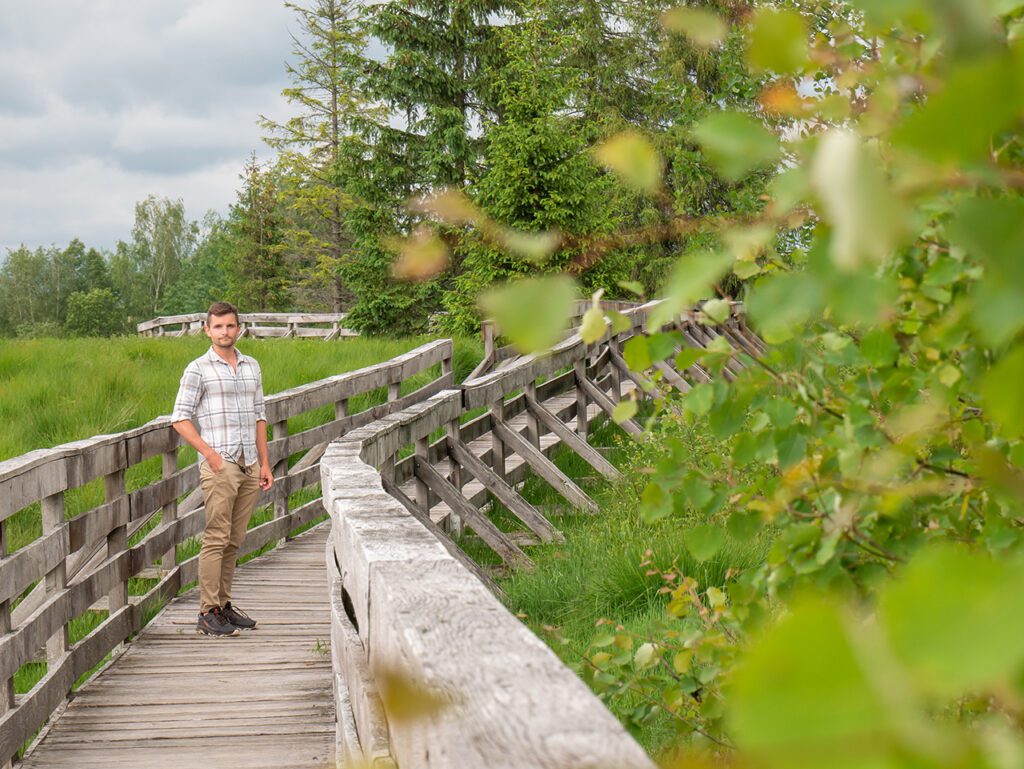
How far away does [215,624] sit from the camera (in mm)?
5605

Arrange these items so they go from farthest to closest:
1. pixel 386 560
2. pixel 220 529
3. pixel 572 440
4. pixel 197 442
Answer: pixel 572 440 → pixel 220 529 → pixel 197 442 → pixel 386 560

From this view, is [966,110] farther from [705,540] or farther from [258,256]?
[258,256]

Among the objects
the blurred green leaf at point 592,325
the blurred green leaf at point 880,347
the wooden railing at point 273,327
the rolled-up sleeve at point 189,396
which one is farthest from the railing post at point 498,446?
the wooden railing at point 273,327

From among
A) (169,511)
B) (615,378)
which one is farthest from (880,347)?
(615,378)

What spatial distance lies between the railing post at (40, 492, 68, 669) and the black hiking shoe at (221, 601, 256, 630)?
1077mm

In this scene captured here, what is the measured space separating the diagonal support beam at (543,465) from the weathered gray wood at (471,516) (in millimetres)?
872

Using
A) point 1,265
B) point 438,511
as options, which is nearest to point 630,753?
point 438,511

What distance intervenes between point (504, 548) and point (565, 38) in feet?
58.8

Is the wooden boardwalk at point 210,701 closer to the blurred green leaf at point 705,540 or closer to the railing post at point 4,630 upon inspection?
the railing post at point 4,630

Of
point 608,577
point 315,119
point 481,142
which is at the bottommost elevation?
point 608,577

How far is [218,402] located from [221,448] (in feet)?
0.85

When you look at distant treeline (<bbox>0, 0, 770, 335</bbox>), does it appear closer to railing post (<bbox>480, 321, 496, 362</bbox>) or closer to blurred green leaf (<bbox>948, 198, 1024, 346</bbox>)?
blurred green leaf (<bbox>948, 198, 1024, 346</bbox>)

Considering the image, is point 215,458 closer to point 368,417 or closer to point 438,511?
point 438,511

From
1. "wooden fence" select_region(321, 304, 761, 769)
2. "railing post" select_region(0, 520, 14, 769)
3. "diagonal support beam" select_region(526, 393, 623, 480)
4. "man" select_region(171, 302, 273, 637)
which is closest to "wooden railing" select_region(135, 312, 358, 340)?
"diagonal support beam" select_region(526, 393, 623, 480)
